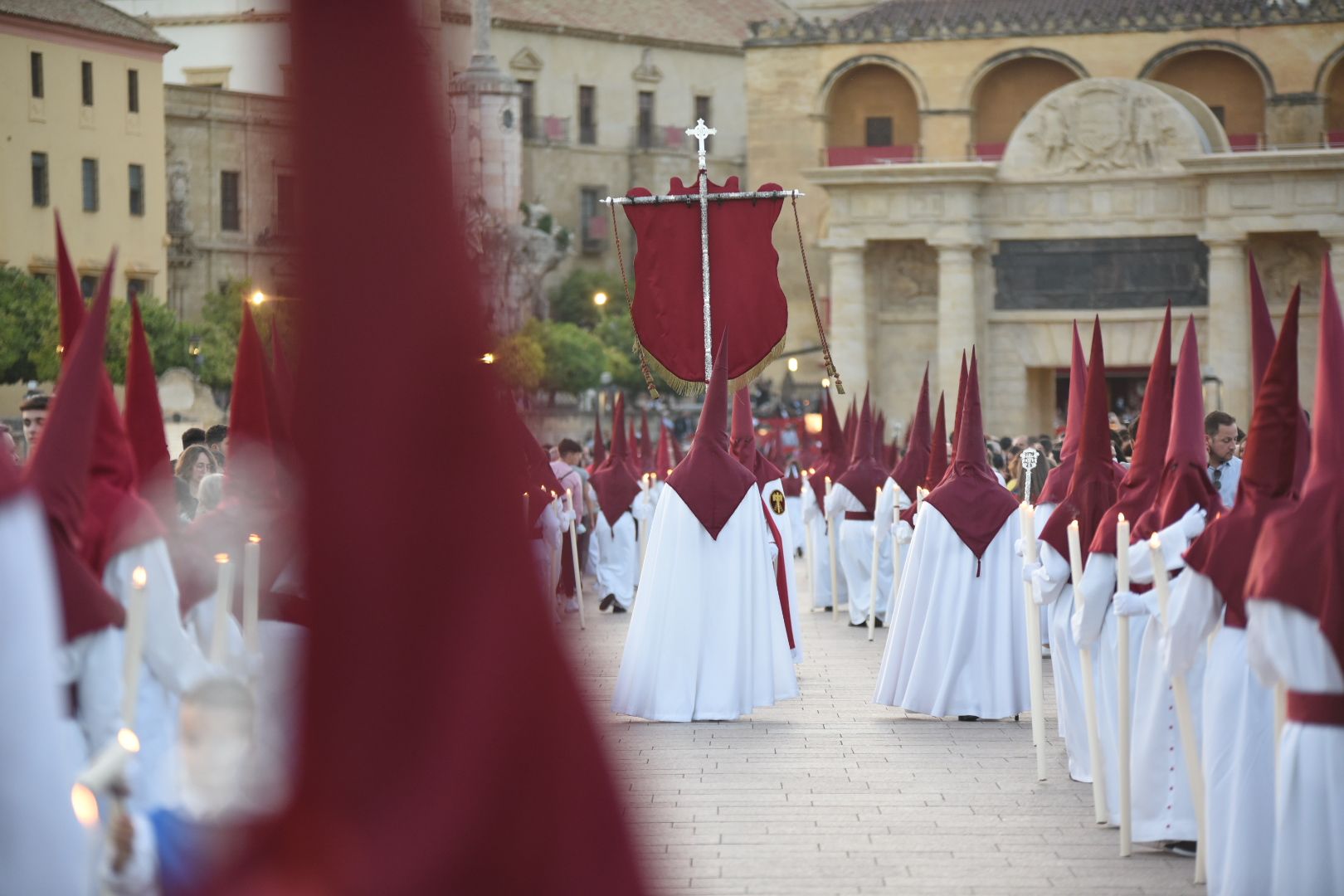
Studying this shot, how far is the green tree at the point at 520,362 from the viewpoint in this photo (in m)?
1.39

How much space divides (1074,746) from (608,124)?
71.5 meters

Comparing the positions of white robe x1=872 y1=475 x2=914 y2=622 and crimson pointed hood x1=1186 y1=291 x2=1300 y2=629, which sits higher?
crimson pointed hood x1=1186 y1=291 x2=1300 y2=629

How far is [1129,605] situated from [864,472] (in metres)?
12.1

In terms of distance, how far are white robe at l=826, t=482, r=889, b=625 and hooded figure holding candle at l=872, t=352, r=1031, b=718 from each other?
6.81 metres

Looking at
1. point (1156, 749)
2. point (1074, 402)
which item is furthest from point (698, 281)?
point (1156, 749)

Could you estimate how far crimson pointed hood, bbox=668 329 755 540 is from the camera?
1281cm

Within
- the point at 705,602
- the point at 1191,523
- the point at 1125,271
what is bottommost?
the point at 705,602

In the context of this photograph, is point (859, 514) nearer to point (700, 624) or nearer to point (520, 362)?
point (700, 624)

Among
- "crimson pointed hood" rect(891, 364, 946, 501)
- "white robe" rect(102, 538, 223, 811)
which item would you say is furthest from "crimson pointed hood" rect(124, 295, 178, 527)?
"crimson pointed hood" rect(891, 364, 946, 501)

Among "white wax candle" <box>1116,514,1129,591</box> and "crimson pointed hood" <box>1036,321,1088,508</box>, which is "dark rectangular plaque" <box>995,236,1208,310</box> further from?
"white wax candle" <box>1116,514,1129,591</box>

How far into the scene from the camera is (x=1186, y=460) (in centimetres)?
842

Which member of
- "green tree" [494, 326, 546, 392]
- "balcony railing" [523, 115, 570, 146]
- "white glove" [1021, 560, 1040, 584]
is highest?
"balcony railing" [523, 115, 570, 146]

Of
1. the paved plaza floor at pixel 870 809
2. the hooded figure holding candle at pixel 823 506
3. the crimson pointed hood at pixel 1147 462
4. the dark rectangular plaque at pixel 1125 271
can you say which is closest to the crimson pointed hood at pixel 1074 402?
the paved plaza floor at pixel 870 809

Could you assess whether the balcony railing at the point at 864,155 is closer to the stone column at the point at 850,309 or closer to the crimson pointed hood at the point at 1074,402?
the stone column at the point at 850,309
